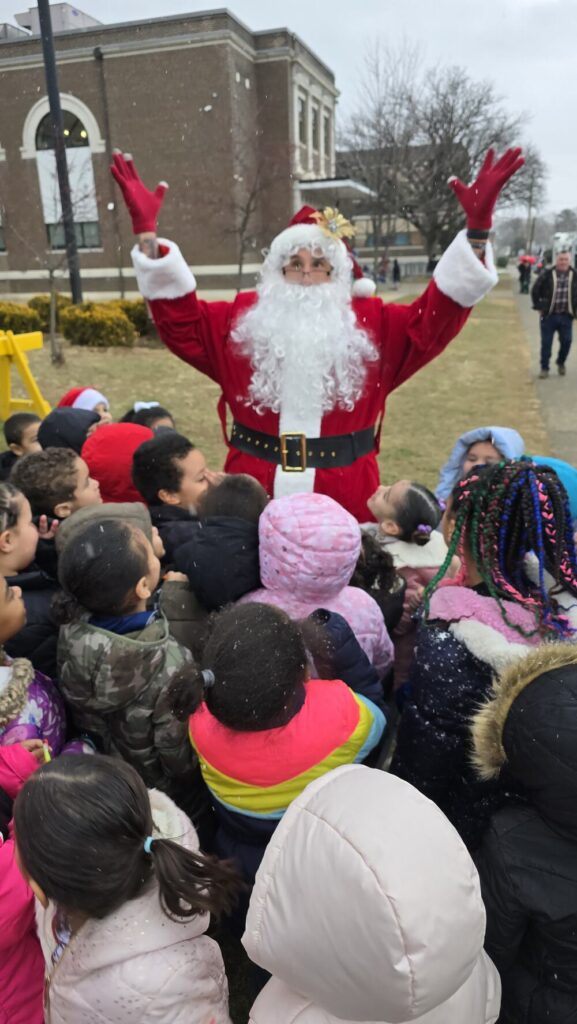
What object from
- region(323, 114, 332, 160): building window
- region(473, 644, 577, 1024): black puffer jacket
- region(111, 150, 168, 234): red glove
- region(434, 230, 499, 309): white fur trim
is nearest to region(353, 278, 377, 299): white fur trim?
region(434, 230, 499, 309): white fur trim

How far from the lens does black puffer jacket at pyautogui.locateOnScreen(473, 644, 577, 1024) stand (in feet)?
4.09

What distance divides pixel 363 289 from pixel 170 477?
1387 millimetres

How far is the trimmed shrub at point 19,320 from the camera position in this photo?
1252cm

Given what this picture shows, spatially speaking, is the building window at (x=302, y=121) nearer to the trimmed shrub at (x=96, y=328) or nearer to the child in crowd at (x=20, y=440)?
the trimmed shrub at (x=96, y=328)

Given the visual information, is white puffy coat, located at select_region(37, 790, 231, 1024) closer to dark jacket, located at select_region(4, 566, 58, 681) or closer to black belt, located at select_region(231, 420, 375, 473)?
dark jacket, located at select_region(4, 566, 58, 681)

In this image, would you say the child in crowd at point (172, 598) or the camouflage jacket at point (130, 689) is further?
the child in crowd at point (172, 598)

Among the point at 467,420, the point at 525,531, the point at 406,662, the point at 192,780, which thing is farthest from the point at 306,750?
the point at 467,420

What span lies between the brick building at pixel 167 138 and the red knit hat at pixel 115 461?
683 inches

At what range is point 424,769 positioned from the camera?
1750 mm

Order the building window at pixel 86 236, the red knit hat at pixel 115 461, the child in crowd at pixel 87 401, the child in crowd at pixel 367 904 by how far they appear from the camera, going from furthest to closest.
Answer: the building window at pixel 86 236, the child in crowd at pixel 87 401, the red knit hat at pixel 115 461, the child in crowd at pixel 367 904

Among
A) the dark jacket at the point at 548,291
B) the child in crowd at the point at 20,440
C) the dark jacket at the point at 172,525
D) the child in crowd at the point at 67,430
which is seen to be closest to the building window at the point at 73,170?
the dark jacket at the point at 548,291

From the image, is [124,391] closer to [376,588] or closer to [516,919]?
[376,588]

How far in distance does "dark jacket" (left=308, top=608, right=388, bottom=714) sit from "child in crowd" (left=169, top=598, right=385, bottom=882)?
0.62 ft

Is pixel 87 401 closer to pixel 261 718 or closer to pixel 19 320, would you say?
pixel 261 718
